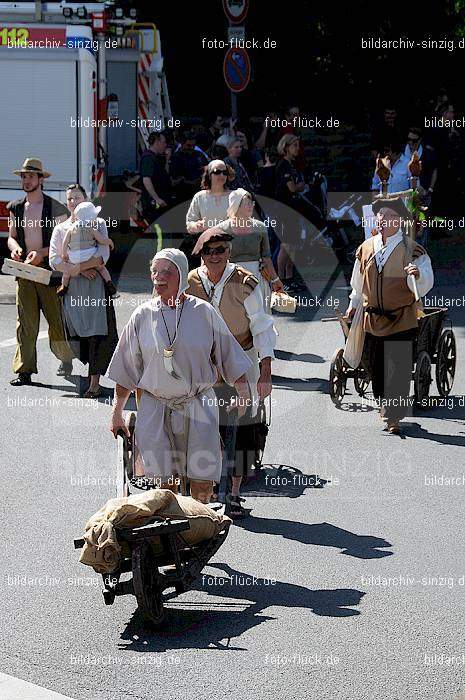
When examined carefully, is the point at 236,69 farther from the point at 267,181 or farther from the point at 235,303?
the point at 235,303

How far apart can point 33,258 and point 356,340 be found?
341 cm

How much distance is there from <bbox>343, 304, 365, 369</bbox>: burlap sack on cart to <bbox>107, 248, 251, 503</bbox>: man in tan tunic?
3502mm

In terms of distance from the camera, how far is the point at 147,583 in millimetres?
6613

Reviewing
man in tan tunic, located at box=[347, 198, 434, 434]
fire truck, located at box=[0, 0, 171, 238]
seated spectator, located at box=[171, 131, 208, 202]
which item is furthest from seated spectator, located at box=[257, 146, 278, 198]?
man in tan tunic, located at box=[347, 198, 434, 434]

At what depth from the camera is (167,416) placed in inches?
293

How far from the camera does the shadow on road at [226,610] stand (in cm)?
657

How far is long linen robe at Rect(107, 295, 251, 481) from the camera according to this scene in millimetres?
7383

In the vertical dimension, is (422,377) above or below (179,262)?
below

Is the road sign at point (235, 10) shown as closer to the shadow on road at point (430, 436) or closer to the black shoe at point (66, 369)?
the black shoe at point (66, 369)

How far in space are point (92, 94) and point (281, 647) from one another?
13.3 m

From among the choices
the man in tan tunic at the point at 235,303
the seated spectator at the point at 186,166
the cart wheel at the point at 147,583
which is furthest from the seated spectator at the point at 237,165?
the cart wheel at the point at 147,583

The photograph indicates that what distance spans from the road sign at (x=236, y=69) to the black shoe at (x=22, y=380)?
823 cm

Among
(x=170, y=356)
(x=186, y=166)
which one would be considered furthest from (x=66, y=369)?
(x=186, y=166)

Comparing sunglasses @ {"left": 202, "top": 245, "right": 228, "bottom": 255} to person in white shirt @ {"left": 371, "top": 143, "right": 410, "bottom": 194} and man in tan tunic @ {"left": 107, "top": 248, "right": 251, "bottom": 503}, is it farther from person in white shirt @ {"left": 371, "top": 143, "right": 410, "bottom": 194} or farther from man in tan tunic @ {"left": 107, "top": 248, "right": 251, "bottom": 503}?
person in white shirt @ {"left": 371, "top": 143, "right": 410, "bottom": 194}
